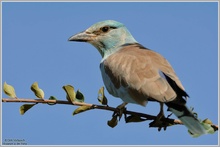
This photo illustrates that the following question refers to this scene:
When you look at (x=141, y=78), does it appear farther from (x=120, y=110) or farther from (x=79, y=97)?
(x=79, y=97)

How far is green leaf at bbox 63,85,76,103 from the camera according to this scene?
325 centimetres

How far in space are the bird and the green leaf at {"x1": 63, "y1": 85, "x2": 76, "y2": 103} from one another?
2.75 ft

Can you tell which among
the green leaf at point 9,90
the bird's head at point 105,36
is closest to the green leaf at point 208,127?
the green leaf at point 9,90

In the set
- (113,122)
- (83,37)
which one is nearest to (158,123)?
(113,122)

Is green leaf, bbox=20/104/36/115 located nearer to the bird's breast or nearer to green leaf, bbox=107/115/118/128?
green leaf, bbox=107/115/118/128

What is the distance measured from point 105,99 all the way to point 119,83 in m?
0.89

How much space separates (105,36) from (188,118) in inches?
99.1

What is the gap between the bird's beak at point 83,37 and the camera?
215 inches

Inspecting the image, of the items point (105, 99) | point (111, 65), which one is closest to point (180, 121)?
point (105, 99)

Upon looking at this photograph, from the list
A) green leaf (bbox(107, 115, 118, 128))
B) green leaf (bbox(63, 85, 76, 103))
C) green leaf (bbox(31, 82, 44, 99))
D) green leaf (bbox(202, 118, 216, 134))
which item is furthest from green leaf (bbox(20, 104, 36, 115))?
green leaf (bbox(202, 118, 216, 134))

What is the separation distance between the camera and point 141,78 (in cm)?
412

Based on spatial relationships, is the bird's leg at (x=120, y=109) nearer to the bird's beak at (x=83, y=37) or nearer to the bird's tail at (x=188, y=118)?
the bird's tail at (x=188, y=118)

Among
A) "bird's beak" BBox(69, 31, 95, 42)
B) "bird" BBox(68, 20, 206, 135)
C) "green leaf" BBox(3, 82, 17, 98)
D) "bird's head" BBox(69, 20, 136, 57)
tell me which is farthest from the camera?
"bird's head" BBox(69, 20, 136, 57)

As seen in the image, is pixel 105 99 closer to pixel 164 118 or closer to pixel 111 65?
pixel 164 118
